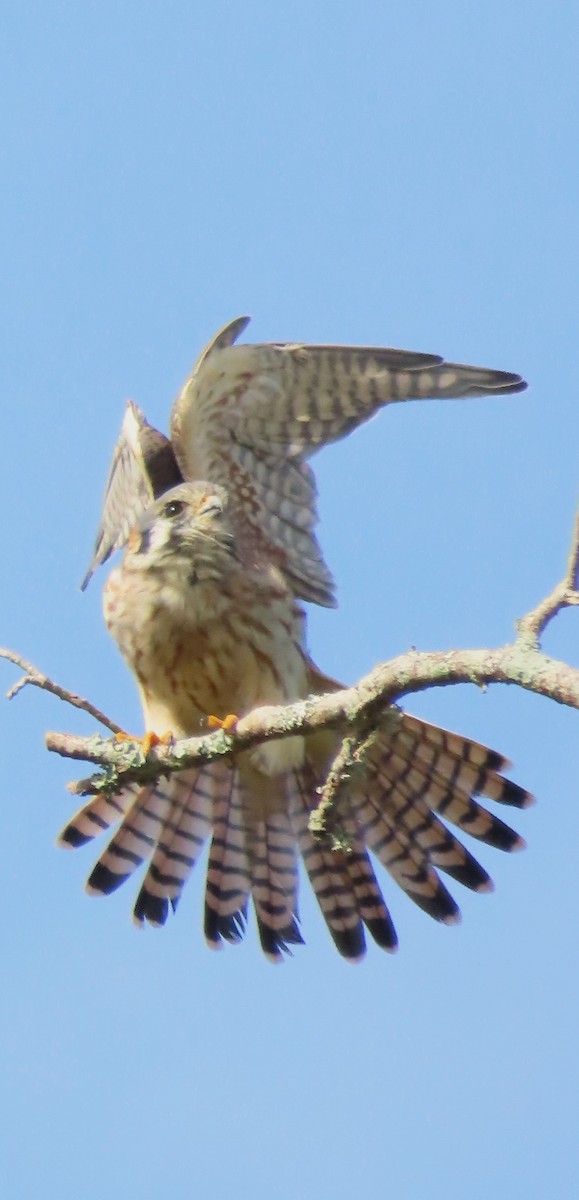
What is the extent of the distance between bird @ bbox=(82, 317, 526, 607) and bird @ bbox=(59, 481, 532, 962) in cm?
37

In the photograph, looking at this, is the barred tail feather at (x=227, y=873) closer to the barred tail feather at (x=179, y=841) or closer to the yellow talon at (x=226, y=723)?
the barred tail feather at (x=179, y=841)

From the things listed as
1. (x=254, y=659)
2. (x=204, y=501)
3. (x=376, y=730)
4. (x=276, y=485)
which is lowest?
(x=376, y=730)

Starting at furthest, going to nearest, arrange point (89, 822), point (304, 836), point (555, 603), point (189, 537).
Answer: point (304, 836)
point (189, 537)
point (89, 822)
point (555, 603)

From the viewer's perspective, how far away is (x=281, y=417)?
6.21 metres

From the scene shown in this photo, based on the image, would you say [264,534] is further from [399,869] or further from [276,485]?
[399,869]

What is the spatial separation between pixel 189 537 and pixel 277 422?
0.95 metres

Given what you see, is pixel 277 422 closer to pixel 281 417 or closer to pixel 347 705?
pixel 281 417

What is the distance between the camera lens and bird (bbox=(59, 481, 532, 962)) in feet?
17.5

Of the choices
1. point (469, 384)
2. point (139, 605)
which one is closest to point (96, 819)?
point (139, 605)

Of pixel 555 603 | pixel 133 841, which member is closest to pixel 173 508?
pixel 133 841

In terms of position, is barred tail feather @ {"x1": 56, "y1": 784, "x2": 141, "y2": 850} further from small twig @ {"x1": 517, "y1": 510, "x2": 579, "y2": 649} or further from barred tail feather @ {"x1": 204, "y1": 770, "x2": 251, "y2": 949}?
small twig @ {"x1": 517, "y1": 510, "x2": 579, "y2": 649}

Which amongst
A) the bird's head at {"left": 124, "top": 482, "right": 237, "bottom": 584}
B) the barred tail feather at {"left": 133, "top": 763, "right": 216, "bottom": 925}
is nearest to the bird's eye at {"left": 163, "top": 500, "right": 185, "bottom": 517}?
the bird's head at {"left": 124, "top": 482, "right": 237, "bottom": 584}

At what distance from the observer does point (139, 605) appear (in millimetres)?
5383

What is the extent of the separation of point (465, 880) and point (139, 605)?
4.63ft
